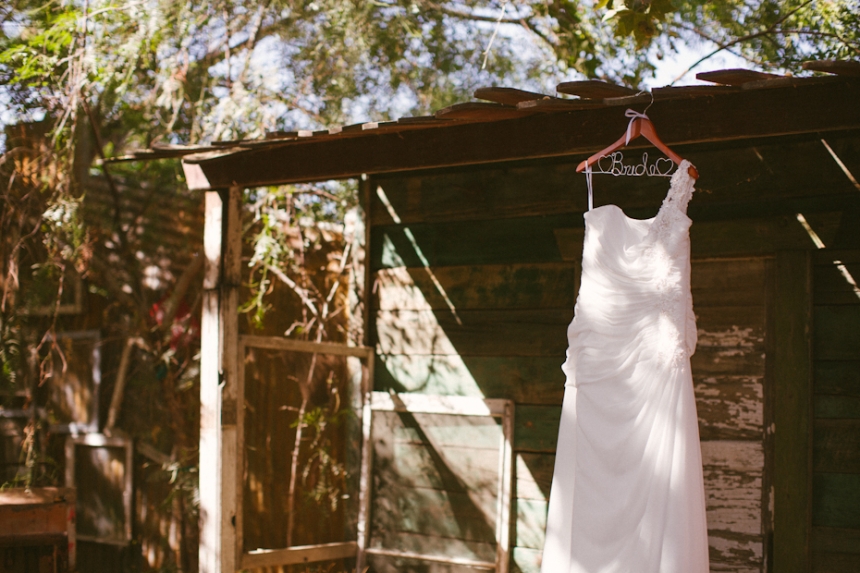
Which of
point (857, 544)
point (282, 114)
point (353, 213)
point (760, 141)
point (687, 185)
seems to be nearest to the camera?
point (687, 185)

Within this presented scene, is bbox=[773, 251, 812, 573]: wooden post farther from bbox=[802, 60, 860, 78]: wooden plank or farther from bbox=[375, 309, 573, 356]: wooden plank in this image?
bbox=[802, 60, 860, 78]: wooden plank

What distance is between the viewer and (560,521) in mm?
3172

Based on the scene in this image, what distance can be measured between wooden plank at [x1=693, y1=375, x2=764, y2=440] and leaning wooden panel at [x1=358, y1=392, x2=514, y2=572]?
39.6 inches

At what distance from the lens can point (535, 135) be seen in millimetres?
3365

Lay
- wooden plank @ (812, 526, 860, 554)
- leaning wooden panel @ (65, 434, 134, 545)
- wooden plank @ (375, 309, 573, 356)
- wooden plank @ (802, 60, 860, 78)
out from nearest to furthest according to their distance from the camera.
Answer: wooden plank @ (802, 60, 860, 78)
wooden plank @ (812, 526, 860, 554)
wooden plank @ (375, 309, 573, 356)
leaning wooden panel @ (65, 434, 134, 545)

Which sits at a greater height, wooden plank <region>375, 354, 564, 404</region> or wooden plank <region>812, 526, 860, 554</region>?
wooden plank <region>375, 354, 564, 404</region>

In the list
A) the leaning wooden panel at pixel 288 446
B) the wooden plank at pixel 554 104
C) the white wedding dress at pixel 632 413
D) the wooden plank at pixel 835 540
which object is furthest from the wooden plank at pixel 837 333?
the leaning wooden panel at pixel 288 446

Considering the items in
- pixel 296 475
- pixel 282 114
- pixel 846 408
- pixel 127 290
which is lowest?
pixel 296 475

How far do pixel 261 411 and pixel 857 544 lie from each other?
14.0ft

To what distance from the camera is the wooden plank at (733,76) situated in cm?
270

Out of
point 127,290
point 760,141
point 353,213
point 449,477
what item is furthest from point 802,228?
point 127,290

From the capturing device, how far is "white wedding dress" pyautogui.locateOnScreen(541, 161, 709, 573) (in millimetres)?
2834

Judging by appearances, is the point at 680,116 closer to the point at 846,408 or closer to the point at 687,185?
the point at 687,185

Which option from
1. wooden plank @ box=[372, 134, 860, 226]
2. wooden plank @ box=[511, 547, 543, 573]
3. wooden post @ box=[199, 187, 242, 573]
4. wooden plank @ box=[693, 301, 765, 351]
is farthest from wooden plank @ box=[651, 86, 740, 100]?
wooden plank @ box=[511, 547, 543, 573]
